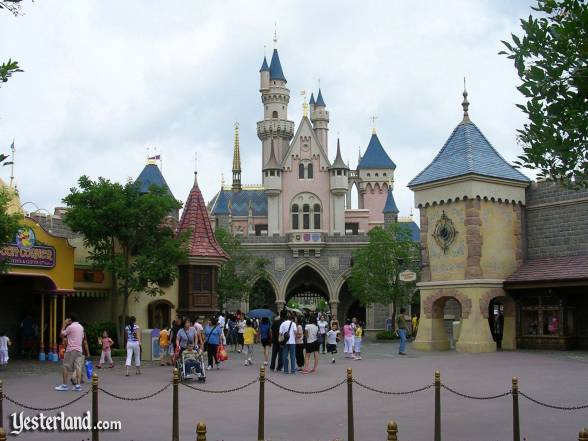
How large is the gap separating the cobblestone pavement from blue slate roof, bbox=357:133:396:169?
49068mm

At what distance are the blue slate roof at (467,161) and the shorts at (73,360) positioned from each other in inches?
625

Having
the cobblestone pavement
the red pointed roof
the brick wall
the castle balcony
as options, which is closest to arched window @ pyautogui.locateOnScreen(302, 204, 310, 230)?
the castle balcony

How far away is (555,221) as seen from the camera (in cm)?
2683

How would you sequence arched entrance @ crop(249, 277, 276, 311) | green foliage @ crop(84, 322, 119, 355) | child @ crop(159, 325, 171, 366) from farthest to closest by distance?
arched entrance @ crop(249, 277, 276, 311) < green foliage @ crop(84, 322, 119, 355) < child @ crop(159, 325, 171, 366)

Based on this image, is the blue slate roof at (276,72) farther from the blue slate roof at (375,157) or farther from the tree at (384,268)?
the tree at (384,268)

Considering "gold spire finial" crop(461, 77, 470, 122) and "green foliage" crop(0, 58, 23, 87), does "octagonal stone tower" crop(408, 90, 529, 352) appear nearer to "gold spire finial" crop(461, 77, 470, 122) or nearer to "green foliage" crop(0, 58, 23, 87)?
"gold spire finial" crop(461, 77, 470, 122)

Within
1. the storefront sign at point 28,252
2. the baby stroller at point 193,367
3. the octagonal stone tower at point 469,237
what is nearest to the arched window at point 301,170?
the octagonal stone tower at point 469,237

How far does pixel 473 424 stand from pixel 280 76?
61767 millimetres

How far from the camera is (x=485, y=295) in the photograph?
85.5 ft

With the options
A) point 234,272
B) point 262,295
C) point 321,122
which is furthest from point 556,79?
point 321,122

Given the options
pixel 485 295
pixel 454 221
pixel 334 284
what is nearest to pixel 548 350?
pixel 485 295

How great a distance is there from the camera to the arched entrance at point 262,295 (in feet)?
168

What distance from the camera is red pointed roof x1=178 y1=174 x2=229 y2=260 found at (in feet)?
91.7

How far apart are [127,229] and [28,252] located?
330 centimetres
